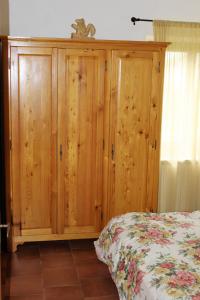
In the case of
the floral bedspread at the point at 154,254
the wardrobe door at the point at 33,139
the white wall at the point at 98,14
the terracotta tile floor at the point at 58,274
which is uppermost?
the white wall at the point at 98,14

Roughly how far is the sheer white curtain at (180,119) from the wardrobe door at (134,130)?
2.03 ft

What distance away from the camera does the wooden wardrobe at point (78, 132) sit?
10.5 feet

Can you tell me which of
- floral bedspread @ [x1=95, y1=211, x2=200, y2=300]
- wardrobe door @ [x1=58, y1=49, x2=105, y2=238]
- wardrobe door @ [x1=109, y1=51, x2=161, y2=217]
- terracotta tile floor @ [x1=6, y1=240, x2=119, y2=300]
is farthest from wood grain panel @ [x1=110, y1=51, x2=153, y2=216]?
floral bedspread @ [x1=95, y1=211, x2=200, y2=300]

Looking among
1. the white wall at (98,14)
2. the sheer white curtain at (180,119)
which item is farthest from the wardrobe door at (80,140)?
the sheer white curtain at (180,119)

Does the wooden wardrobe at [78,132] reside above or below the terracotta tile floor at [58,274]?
above

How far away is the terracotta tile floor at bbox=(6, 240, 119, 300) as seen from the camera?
2.68 meters

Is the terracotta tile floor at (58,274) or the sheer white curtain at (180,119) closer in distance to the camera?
the terracotta tile floor at (58,274)

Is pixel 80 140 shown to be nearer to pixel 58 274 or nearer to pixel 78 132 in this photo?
pixel 78 132

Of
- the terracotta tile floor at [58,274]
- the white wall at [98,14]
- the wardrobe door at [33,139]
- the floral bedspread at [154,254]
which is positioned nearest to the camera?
the floral bedspread at [154,254]

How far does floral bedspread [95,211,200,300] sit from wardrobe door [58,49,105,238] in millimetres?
575

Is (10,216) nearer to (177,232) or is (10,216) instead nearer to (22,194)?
(22,194)

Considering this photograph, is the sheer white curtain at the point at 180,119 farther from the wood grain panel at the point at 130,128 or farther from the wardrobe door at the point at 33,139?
the wardrobe door at the point at 33,139

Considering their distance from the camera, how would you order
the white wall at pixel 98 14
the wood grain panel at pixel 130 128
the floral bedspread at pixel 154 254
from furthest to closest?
the white wall at pixel 98 14
the wood grain panel at pixel 130 128
the floral bedspread at pixel 154 254

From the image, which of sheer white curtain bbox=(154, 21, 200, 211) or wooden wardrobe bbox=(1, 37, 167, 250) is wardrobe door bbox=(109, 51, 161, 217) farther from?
sheer white curtain bbox=(154, 21, 200, 211)
